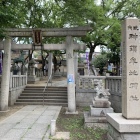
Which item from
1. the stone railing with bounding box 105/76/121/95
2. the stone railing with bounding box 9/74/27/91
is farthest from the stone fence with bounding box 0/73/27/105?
the stone railing with bounding box 105/76/121/95

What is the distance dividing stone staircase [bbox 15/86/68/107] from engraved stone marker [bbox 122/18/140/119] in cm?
825

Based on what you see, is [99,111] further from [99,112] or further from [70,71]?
[70,71]

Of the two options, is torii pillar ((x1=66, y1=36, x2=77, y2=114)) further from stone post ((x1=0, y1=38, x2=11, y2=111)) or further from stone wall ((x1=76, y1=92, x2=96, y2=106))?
stone post ((x1=0, y1=38, x2=11, y2=111))

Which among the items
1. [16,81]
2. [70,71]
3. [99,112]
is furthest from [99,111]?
[16,81]

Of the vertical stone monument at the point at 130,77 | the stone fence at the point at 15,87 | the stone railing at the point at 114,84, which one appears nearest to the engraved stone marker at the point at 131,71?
the vertical stone monument at the point at 130,77

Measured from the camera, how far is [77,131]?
711cm

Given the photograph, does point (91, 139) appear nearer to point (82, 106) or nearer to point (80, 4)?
point (82, 106)

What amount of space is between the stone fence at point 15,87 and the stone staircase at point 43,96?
35cm

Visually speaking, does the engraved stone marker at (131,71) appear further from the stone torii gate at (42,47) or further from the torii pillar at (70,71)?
the torii pillar at (70,71)

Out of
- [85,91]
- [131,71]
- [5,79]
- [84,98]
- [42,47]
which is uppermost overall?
[42,47]

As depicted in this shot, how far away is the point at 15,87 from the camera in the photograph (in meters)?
13.8

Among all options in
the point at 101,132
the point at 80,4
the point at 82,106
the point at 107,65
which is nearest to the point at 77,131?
the point at 101,132

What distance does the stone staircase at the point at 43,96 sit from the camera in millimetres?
13738

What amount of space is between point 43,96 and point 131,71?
9333 millimetres
